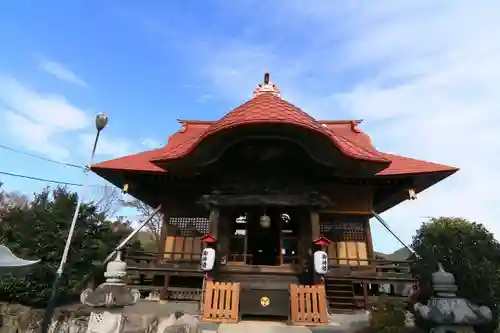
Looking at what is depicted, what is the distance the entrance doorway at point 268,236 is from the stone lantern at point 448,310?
13.6ft

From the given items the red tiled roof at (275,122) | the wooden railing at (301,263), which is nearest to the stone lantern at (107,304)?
the wooden railing at (301,263)

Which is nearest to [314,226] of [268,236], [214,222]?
[214,222]

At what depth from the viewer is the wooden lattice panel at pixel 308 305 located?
794cm

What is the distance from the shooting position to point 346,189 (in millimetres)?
12000

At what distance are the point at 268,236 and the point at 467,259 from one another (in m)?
7.21

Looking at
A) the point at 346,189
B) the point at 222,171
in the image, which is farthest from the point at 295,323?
the point at 346,189

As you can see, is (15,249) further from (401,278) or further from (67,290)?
(401,278)


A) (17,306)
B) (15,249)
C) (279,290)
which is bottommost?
(17,306)

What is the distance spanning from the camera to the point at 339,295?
10.4 m

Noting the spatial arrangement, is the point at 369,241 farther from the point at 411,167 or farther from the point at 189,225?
the point at 189,225

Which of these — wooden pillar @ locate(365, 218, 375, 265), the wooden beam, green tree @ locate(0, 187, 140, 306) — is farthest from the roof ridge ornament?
green tree @ locate(0, 187, 140, 306)

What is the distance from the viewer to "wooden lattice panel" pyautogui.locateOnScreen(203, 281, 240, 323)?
807cm

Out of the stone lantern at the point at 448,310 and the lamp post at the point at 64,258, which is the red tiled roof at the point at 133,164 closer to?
the lamp post at the point at 64,258

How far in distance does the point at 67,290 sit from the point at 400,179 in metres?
11.5
